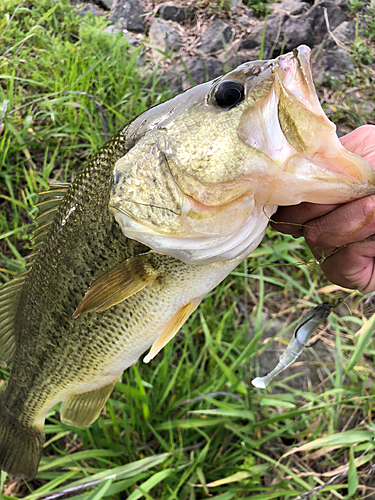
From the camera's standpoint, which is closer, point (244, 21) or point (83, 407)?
point (83, 407)

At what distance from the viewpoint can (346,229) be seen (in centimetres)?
117

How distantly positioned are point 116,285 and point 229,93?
2.12 feet

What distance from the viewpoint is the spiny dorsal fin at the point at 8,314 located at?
1.73m

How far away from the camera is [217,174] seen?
1.05 meters

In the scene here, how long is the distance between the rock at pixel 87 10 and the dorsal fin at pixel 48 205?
337 cm

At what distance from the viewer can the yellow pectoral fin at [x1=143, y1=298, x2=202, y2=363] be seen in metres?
1.38

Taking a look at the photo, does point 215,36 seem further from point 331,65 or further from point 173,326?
point 173,326

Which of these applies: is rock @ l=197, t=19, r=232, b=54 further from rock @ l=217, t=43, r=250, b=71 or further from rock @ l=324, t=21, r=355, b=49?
rock @ l=324, t=21, r=355, b=49

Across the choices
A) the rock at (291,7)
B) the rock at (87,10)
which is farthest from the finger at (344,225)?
the rock at (87,10)

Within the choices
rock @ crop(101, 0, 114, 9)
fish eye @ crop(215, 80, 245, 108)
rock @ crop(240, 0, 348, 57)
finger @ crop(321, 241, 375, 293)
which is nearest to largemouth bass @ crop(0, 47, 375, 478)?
fish eye @ crop(215, 80, 245, 108)

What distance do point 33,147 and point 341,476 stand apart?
2932 millimetres

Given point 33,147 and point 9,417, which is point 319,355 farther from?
point 33,147

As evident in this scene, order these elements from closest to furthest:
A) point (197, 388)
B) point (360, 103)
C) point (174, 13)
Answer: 1. point (197, 388)
2. point (360, 103)
3. point (174, 13)

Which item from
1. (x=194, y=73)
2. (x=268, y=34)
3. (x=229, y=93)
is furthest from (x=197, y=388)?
(x=268, y=34)
